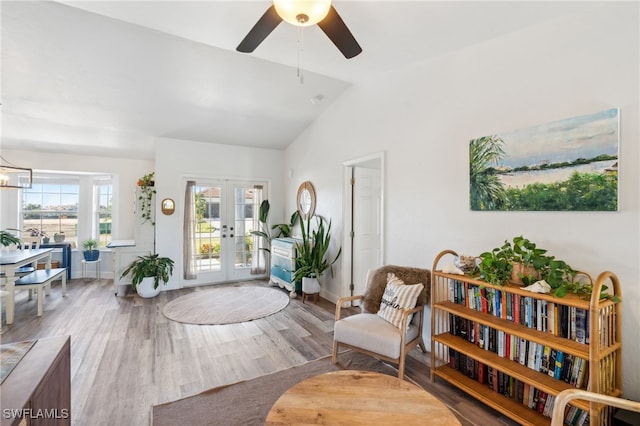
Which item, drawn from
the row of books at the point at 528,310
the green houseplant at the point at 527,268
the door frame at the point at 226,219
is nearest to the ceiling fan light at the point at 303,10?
the green houseplant at the point at 527,268

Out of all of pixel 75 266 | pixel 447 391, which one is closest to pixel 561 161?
pixel 447 391

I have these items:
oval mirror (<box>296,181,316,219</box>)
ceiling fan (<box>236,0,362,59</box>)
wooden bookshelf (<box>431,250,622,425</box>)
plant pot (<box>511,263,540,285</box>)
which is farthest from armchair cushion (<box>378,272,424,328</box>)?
oval mirror (<box>296,181,316,219</box>)

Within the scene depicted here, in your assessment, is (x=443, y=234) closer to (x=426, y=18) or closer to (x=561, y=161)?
(x=561, y=161)

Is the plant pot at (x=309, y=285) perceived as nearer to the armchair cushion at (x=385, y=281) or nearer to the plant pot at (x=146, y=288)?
the armchair cushion at (x=385, y=281)

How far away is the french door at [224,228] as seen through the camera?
5.33 meters

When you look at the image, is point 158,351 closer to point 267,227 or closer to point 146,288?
point 146,288

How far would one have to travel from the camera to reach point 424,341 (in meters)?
2.94

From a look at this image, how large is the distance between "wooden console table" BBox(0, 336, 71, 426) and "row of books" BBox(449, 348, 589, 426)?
254 centimetres

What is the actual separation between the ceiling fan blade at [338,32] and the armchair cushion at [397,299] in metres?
1.94

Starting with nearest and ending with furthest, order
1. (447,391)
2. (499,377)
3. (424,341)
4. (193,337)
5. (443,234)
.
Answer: (499,377)
(447,391)
(443,234)
(424,341)
(193,337)

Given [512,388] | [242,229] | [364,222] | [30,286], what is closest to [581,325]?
[512,388]

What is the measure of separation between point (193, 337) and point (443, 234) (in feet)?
9.24

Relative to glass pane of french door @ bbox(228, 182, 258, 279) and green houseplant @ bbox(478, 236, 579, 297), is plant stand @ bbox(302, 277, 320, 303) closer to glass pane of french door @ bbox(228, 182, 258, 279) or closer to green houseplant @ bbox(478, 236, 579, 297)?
glass pane of french door @ bbox(228, 182, 258, 279)

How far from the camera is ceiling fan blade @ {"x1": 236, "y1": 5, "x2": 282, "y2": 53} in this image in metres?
1.63
